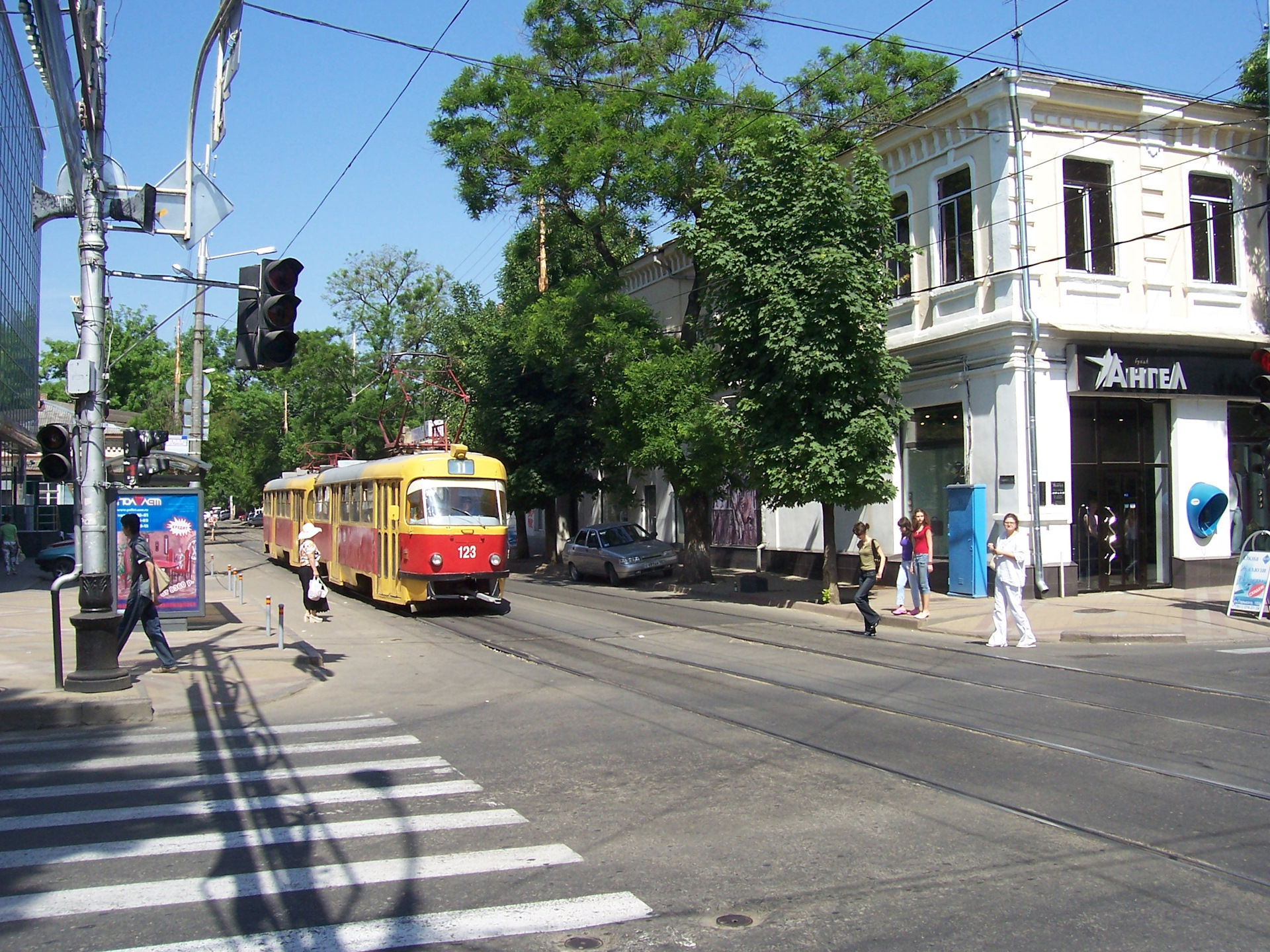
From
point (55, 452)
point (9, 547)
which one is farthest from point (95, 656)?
point (9, 547)

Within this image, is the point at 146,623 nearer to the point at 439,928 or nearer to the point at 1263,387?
the point at 439,928

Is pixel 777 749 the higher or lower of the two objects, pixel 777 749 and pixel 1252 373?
the lower

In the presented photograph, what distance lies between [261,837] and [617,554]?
22521 millimetres

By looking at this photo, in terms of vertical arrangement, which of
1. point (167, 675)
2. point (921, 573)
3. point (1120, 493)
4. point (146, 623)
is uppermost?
point (1120, 493)

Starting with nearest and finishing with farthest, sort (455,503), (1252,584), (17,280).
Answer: (1252,584) → (455,503) → (17,280)

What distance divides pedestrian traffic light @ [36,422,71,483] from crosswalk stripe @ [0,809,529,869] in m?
6.02

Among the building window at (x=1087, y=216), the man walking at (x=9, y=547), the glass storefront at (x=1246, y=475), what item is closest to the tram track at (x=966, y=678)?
the building window at (x=1087, y=216)

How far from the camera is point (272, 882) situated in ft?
17.9

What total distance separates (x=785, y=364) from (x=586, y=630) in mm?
6204

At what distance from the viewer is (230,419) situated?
253 ft

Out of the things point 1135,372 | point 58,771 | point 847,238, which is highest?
point 847,238

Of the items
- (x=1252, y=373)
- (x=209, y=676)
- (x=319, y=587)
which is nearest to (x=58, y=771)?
(x=209, y=676)

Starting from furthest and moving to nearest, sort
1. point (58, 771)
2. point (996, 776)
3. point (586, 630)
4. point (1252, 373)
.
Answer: point (1252, 373) → point (586, 630) → point (58, 771) → point (996, 776)

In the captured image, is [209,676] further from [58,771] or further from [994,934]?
[994,934]
